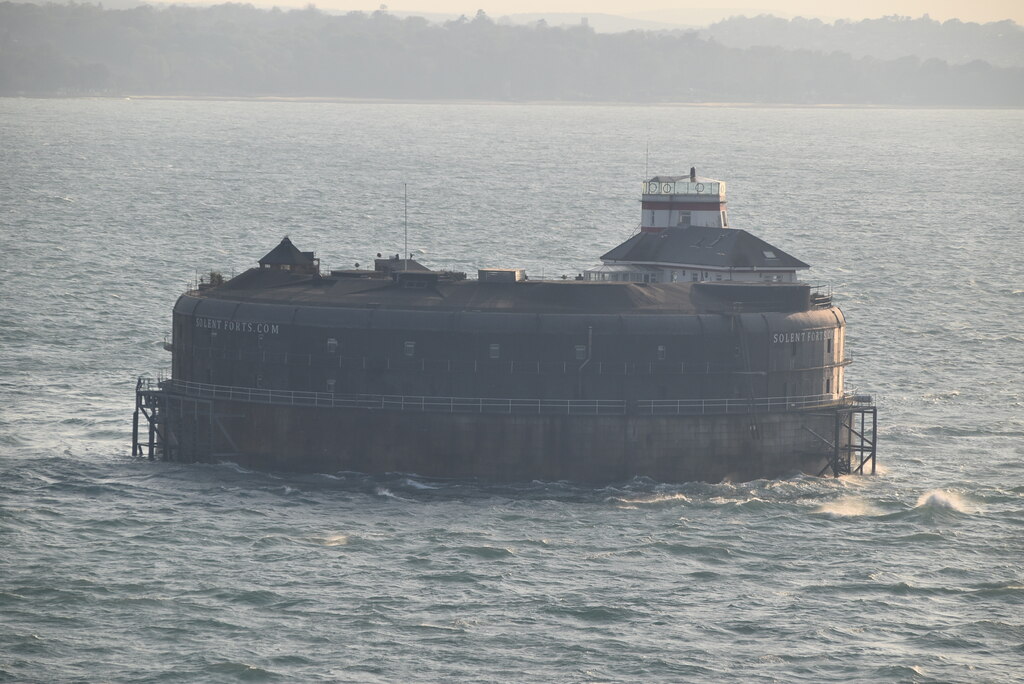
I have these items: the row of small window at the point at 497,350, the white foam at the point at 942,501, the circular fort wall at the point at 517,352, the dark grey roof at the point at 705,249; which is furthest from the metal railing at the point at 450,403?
the white foam at the point at 942,501

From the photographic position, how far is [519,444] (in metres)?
90.1

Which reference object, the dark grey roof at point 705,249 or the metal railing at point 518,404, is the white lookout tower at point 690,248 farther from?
the metal railing at point 518,404

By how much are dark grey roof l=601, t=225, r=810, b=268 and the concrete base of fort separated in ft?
38.2

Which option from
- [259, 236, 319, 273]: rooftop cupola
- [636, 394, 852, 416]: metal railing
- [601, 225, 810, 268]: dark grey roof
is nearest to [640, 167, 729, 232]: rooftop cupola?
[601, 225, 810, 268]: dark grey roof

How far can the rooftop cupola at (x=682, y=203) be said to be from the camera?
109562 millimetres

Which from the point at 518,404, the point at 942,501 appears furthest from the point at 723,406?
the point at 942,501

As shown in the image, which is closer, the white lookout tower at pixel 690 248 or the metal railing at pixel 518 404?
the metal railing at pixel 518 404

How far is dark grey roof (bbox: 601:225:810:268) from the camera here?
3986 inches

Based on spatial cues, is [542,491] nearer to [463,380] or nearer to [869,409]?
[463,380]

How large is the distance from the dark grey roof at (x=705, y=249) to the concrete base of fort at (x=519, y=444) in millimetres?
11638

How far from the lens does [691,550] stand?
265 feet

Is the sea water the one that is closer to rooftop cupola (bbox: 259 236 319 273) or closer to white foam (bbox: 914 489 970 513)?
white foam (bbox: 914 489 970 513)

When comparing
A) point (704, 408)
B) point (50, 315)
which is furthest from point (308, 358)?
point (50, 315)

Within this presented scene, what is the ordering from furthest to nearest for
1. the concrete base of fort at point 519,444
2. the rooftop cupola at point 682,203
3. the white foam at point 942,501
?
1. the rooftop cupola at point 682,203
2. the concrete base of fort at point 519,444
3. the white foam at point 942,501
